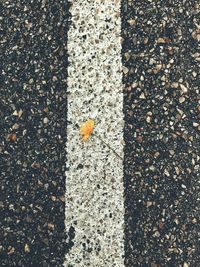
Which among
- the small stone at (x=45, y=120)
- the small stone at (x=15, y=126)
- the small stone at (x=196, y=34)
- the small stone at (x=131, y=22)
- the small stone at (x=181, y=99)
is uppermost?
the small stone at (x=131, y=22)

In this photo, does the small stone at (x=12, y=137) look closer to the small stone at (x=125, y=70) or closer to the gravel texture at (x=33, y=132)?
the gravel texture at (x=33, y=132)

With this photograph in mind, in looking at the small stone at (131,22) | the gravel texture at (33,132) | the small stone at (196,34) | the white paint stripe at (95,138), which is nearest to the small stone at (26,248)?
the gravel texture at (33,132)

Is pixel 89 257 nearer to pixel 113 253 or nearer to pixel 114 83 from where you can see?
pixel 113 253

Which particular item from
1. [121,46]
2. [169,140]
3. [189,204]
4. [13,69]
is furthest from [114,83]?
[189,204]

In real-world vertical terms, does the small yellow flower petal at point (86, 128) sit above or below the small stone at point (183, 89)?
below

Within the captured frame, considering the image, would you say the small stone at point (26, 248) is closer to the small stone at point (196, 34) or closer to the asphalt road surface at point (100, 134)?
the asphalt road surface at point (100, 134)

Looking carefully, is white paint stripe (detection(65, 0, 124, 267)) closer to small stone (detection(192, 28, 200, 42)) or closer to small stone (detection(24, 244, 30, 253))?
small stone (detection(24, 244, 30, 253))

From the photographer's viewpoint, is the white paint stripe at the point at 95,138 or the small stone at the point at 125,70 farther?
the small stone at the point at 125,70

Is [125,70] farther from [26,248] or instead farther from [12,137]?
[26,248]
